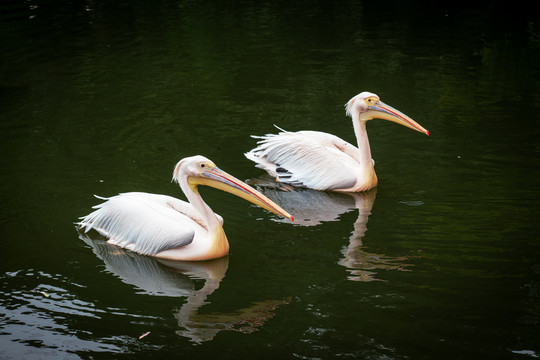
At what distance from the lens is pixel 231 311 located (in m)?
4.83

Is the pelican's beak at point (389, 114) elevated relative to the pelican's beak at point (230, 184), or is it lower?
elevated

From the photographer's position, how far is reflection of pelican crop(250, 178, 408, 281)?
5410 mm

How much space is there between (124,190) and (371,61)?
5.41 m

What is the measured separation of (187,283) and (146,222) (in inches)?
23.2

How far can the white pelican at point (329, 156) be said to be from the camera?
6.90 metres

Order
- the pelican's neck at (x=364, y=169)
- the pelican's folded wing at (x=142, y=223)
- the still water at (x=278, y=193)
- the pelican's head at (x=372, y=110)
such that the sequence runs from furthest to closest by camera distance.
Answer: the pelican's head at (x=372, y=110)
the pelican's neck at (x=364, y=169)
the pelican's folded wing at (x=142, y=223)
the still water at (x=278, y=193)

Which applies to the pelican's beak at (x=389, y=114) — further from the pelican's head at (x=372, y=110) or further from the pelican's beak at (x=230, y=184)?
the pelican's beak at (x=230, y=184)

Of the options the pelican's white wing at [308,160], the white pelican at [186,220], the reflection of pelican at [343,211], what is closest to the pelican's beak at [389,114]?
the pelican's white wing at [308,160]

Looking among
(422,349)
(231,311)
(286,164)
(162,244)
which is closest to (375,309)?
(422,349)

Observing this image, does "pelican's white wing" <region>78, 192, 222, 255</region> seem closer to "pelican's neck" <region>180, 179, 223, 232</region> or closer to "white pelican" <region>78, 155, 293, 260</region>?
"white pelican" <region>78, 155, 293, 260</region>

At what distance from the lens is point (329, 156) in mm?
7035

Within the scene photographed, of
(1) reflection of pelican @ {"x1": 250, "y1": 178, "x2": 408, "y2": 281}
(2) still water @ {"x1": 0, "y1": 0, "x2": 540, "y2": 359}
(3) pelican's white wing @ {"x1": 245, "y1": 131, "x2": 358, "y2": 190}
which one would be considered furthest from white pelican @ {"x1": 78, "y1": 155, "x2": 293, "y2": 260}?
(3) pelican's white wing @ {"x1": 245, "y1": 131, "x2": 358, "y2": 190}

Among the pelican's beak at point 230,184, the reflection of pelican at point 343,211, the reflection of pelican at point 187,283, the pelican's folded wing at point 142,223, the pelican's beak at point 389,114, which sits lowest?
the reflection of pelican at point 187,283

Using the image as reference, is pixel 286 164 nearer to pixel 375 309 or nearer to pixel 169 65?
pixel 375 309
